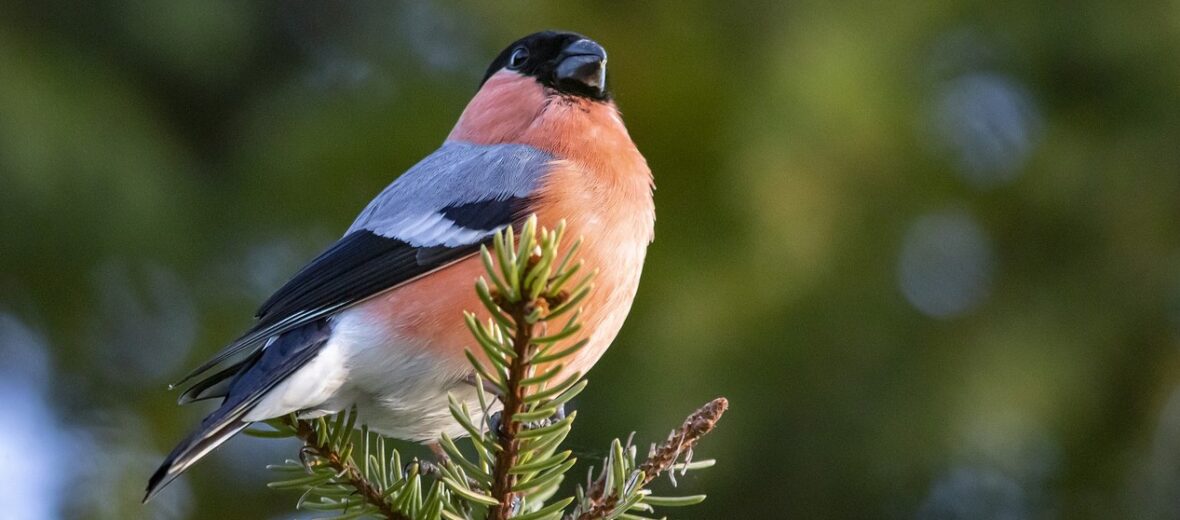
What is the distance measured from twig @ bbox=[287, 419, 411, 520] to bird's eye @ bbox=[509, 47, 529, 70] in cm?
164

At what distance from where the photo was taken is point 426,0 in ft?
17.1

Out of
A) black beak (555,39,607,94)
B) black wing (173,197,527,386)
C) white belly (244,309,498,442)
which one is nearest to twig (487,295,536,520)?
white belly (244,309,498,442)

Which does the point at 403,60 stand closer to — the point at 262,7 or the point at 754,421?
the point at 262,7

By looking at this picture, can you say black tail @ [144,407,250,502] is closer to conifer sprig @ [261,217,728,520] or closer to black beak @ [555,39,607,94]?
conifer sprig @ [261,217,728,520]

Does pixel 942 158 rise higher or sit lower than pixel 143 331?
lower

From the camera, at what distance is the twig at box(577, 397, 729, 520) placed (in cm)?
209

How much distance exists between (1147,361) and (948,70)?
132 centimetres

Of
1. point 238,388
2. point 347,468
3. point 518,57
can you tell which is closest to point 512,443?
point 347,468

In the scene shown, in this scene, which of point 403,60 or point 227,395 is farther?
point 403,60

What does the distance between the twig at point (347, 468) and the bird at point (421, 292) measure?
190 mm

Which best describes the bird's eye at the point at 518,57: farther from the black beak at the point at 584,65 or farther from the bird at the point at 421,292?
the bird at the point at 421,292

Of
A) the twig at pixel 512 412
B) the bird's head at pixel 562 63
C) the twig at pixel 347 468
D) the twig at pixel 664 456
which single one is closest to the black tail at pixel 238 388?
the twig at pixel 347 468

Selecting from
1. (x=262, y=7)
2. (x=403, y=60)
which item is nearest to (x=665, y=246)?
(x=403, y=60)

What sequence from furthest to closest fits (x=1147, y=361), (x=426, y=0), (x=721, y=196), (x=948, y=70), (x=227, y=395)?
(x=426, y=0) → (x=948, y=70) → (x=1147, y=361) → (x=721, y=196) → (x=227, y=395)
